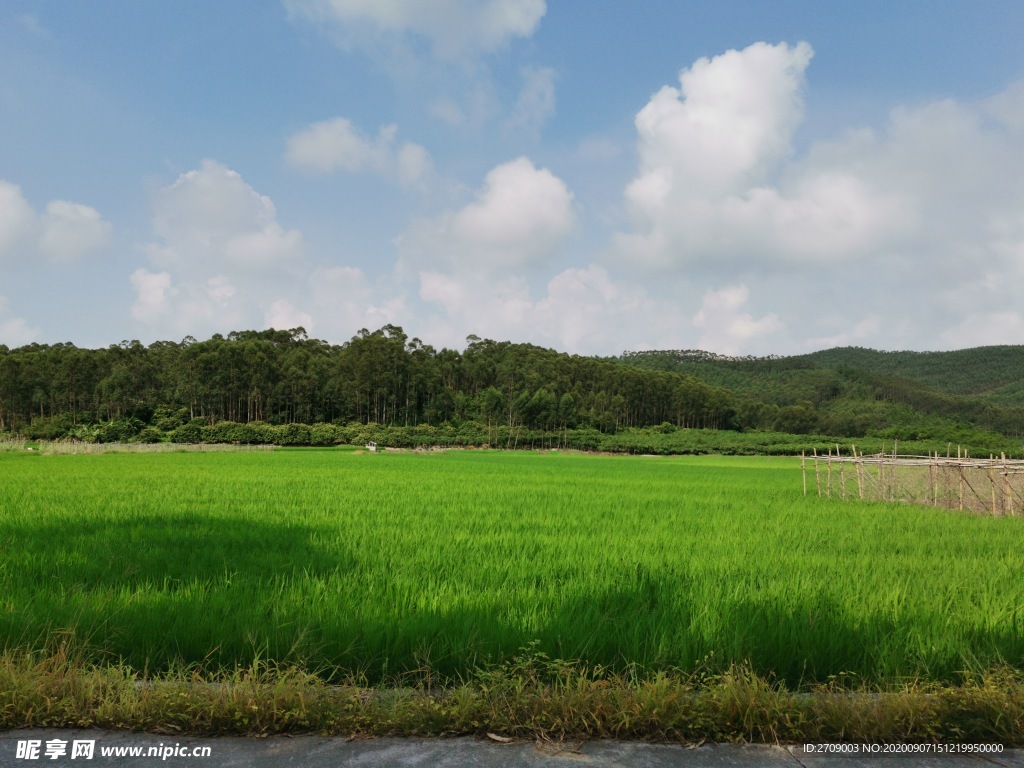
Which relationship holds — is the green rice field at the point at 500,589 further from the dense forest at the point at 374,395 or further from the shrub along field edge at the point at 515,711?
the dense forest at the point at 374,395

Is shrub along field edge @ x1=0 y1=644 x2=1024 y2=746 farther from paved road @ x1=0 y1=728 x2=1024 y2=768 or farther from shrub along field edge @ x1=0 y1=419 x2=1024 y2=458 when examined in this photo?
shrub along field edge @ x1=0 y1=419 x2=1024 y2=458

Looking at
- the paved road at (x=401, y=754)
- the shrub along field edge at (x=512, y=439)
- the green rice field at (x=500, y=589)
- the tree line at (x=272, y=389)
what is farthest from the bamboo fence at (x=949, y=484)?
the tree line at (x=272, y=389)

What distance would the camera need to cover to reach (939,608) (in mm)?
5215

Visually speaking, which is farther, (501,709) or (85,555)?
(85,555)

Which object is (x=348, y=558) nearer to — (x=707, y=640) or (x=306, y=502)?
(x=707, y=640)

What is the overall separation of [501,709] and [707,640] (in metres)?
1.77

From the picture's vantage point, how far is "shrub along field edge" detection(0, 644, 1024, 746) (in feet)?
9.71

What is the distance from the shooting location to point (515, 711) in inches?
119

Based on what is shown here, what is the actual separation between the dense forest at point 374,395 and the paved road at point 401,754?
6327cm

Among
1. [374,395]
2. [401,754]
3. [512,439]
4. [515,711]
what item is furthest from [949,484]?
[374,395]

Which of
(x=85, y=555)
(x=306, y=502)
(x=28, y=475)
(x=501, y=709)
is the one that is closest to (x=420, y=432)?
(x=28, y=475)

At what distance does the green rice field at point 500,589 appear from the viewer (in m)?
3.98

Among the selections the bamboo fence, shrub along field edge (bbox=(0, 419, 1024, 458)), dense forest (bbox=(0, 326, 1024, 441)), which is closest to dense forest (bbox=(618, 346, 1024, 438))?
dense forest (bbox=(0, 326, 1024, 441))

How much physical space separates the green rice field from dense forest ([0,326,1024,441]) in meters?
57.8
